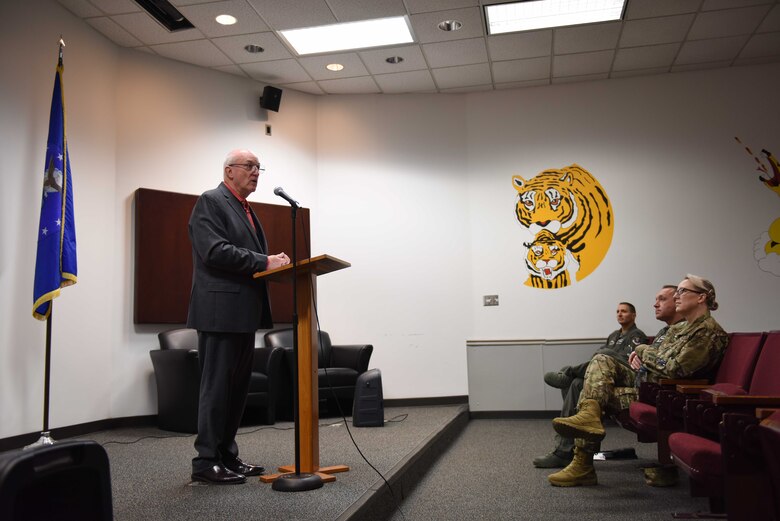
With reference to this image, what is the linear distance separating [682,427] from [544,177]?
4.30 meters

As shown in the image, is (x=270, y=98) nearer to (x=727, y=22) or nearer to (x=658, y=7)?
(x=658, y=7)

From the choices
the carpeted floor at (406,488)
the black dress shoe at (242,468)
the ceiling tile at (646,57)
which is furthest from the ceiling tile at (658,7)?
the black dress shoe at (242,468)

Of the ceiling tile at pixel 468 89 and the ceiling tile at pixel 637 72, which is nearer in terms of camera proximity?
the ceiling tile at pixel 637 72

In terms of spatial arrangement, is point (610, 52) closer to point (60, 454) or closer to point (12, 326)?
point (12, 326)

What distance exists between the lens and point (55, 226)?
13.7 ft

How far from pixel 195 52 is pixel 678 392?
494cm

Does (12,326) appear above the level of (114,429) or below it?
above

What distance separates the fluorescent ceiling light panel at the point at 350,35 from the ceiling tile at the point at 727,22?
99.3 inches

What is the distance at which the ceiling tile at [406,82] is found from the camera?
6664mm

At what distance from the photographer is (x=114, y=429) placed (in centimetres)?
529

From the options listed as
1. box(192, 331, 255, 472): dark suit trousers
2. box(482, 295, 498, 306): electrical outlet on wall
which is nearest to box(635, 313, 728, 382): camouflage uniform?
box(192, 331, 255, 472): dark suit trousers

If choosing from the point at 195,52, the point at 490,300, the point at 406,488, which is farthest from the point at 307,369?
the point at 490,300

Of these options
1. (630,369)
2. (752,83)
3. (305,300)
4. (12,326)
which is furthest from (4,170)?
(752,83)

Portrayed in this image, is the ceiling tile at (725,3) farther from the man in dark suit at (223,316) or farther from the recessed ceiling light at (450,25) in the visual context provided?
the man in dark suit at (223,316)
